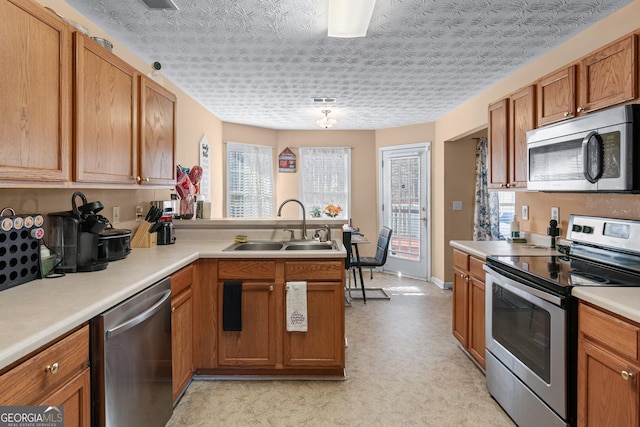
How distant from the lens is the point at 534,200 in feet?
10.3

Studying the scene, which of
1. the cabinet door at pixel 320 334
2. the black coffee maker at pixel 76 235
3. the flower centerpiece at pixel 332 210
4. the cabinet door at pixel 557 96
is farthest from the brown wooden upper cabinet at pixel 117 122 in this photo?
the flower centerpiece at pixel 332 210

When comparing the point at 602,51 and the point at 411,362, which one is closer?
the point at 602,51

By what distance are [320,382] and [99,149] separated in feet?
6.59

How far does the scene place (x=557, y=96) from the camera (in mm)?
2396

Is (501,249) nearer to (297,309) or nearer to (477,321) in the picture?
(477,321)

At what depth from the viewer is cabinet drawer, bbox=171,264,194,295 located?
218 centimetres

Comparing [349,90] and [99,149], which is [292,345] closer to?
[99,149]

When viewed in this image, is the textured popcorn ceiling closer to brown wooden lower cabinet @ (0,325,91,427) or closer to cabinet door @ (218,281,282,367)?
cabinet door @ (218,281,282,367)

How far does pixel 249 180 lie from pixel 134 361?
4.41 m

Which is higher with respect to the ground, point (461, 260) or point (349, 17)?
point (349, 17)

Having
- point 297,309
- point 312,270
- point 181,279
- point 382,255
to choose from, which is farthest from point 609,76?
point 382,255

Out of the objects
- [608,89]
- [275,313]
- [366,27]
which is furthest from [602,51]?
[275,313]

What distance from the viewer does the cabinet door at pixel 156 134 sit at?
2.40 meters

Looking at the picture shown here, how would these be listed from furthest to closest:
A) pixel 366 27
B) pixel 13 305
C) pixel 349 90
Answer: pixel 349 90 < pixel 366 27 < pixel 13 305
